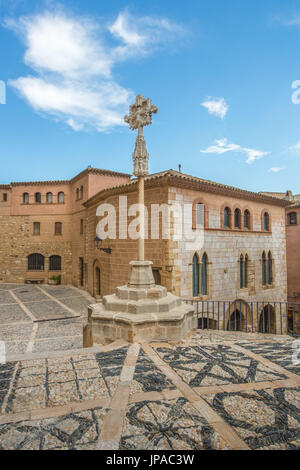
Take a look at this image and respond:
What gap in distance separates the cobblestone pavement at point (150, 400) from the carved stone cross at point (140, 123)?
389cm

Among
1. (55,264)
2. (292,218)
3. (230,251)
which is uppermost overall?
(292,218)

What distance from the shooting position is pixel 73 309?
13.2 m

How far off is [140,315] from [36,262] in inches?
786

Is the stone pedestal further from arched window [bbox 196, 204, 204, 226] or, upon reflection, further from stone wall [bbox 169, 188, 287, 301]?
arched window [bbox 196, 204, 204, 226]

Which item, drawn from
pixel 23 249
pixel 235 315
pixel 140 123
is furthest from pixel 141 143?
pixel 23 249

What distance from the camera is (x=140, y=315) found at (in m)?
5.18

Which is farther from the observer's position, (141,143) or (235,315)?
(235,315)

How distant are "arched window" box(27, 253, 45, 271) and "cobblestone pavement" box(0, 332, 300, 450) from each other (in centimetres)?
1982

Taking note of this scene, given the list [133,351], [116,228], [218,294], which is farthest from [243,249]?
[133,351]

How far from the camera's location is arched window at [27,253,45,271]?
22594mm

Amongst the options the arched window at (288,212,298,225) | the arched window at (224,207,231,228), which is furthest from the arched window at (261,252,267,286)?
the arched window at (288,212,298,225)

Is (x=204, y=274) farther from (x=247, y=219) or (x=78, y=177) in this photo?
(x=78, y=177)

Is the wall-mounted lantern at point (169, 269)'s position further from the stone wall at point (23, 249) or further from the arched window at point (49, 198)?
the arched window at point (49, 198)

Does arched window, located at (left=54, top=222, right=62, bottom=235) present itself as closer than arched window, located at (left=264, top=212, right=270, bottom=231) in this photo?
No
